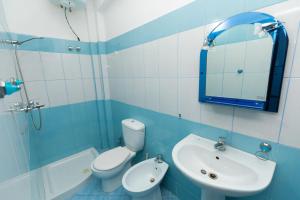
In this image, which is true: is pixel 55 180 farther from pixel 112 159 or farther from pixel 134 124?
pixel 134 124

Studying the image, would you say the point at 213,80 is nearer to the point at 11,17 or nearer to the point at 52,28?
the point at 52,28

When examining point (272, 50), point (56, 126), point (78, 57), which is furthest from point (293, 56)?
point (56, 126)

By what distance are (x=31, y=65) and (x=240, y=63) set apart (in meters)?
2.07

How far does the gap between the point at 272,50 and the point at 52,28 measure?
7.12 feet

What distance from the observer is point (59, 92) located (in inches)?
72.7

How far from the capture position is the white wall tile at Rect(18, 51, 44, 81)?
156cm

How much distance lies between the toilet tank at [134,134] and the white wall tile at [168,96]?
0.40 m

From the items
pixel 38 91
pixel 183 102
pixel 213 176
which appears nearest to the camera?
pixel 213 176

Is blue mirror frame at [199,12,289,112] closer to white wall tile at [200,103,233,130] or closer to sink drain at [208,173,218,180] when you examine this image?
white wall tile at [200,103,233,130]

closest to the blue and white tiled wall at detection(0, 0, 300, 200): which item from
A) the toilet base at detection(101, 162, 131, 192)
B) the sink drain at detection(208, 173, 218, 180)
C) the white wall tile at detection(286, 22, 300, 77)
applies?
the white wall tile at detection(286, 22, 300, 77)

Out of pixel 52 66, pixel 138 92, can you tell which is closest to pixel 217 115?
pixel 138 92

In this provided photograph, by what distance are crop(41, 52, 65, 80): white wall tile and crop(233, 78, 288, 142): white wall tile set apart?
6.59ft

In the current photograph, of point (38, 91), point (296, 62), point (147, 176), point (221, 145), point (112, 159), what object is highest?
point (296, 62)

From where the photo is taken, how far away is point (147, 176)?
1.49 metres
